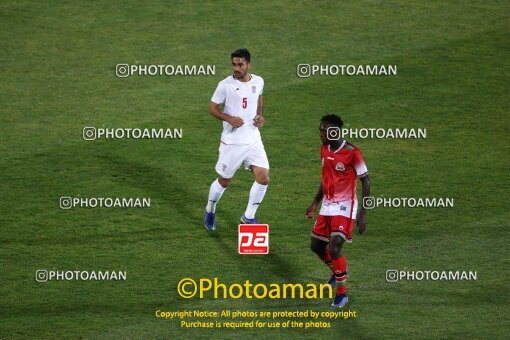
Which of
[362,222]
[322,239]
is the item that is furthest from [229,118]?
[362,222]

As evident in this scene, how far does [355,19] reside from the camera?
20.6m

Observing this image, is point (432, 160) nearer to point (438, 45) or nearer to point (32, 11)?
point (438, 45)

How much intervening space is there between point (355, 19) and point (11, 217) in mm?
8537

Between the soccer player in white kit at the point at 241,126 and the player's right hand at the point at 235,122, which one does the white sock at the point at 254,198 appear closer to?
the soccer player in white kit at the point at 241,126

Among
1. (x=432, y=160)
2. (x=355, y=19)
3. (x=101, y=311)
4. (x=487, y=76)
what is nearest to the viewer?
(x=101, y=311)

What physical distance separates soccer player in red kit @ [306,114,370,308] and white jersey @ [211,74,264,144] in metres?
1.86

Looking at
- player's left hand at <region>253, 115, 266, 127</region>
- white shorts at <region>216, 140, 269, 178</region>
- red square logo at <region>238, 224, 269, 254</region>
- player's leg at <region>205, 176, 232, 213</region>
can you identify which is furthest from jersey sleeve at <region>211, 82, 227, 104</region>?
red square logo at <region>238, 224, 269, 254</region>

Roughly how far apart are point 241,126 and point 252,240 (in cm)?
137

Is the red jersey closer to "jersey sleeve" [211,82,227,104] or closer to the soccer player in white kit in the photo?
the soccer player in white kit

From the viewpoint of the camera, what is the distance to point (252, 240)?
533 inches

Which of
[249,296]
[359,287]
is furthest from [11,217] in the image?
[359,287]

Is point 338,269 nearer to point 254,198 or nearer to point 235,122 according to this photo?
point 254,198

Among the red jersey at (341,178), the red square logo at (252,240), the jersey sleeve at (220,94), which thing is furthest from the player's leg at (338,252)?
the jersey sleeve at (220,94)

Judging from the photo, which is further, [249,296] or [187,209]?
[187,209]
